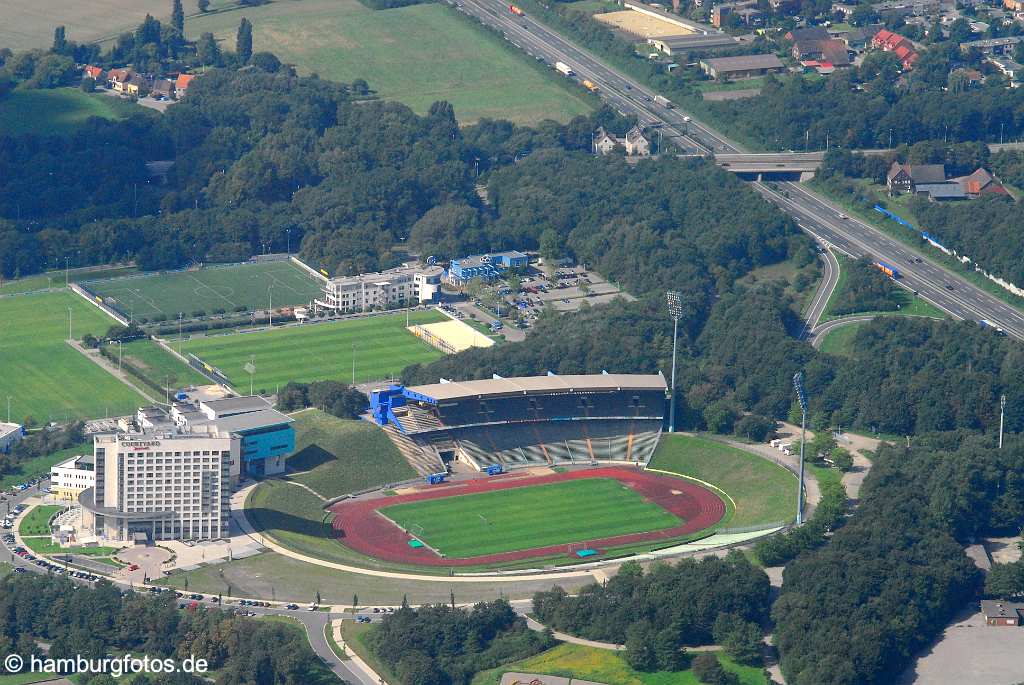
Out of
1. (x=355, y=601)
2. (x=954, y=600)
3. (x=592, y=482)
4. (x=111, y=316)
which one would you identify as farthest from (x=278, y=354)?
(x=954, y=600)

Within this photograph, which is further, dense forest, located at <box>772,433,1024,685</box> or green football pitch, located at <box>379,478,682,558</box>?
green football pitch, located at <box>379,478,682,558</box>

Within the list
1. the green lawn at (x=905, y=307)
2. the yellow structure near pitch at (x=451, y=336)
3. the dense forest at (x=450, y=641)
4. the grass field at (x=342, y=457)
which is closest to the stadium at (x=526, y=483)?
the grass field at (x=342, y=457)

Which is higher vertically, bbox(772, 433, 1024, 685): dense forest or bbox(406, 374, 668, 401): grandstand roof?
bbox(772, 433, 1024, 685): dense forest

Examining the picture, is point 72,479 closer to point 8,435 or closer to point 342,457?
point 8,435

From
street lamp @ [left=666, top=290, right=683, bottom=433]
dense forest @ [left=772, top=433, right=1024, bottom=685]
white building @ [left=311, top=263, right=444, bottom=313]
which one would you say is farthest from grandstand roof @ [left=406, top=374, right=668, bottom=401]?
white building @ [left=311, top=263, right=444, bottom=313]

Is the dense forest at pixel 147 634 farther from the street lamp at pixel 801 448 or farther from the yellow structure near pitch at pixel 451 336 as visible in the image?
the yellow structure near pitch at pixel 451 336

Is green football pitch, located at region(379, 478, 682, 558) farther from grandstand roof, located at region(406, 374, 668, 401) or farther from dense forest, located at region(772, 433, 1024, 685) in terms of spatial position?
dense forest, located at region(772, 433, 1024, 685)

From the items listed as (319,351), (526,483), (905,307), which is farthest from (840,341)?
(319,351)
